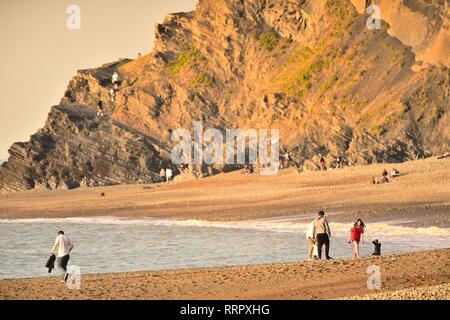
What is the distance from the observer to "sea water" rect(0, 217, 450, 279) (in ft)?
105

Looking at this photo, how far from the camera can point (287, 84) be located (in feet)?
273

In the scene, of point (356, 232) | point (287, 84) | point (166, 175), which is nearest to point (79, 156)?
point (166, 175)

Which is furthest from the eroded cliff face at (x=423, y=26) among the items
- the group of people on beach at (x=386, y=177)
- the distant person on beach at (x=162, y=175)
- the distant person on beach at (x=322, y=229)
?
the distant person on beach at (x=322, y=229)

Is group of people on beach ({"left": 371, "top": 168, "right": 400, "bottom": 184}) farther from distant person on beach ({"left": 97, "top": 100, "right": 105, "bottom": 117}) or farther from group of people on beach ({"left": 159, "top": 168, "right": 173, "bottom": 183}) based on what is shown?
distant person on beach ({"left": 97, "top": 100, "right": 105, "bottom": 117})

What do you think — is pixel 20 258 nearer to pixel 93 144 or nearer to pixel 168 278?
pixel 168 278

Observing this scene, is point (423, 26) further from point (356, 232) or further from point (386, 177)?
point (356, 232)

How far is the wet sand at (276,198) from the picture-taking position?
4553 cm

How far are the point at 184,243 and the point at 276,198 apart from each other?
17.4 m

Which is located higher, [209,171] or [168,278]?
[209,171]

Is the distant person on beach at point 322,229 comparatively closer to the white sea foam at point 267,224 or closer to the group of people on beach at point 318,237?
the group of people on beach at point 318,237

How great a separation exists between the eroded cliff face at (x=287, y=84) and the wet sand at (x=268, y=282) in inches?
1624

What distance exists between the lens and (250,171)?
7169cm
